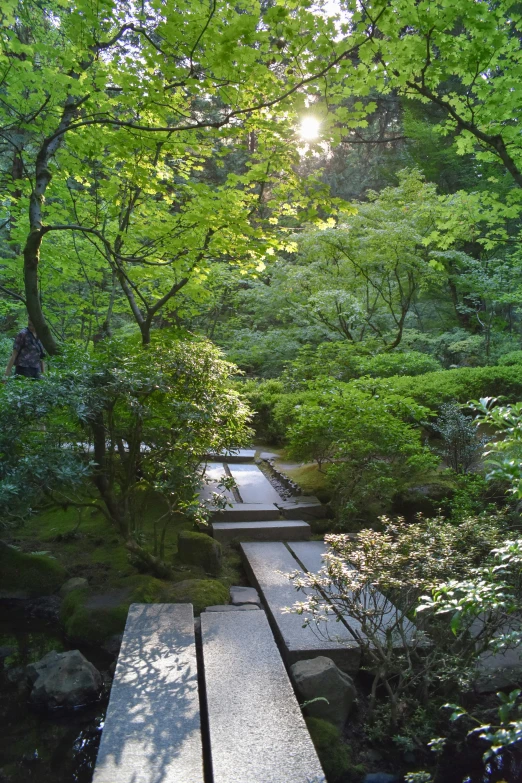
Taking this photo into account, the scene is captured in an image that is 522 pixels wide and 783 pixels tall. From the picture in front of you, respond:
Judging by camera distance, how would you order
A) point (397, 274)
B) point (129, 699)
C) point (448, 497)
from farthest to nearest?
point (397, 274)
point (448, 497)
point (129, 699)

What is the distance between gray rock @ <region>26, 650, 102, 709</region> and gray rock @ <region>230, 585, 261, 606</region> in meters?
1.10

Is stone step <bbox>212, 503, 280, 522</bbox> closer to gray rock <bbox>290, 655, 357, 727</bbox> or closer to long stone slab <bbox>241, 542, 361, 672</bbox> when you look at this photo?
long stone slab <bbox>241, 542, 361, 672</bbox>

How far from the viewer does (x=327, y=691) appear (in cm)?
288

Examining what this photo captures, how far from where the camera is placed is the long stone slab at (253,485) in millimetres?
6156

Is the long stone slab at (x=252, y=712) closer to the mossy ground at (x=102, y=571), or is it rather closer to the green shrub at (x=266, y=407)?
the mossy ground at (x=102, y=571)

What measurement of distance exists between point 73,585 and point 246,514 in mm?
1904

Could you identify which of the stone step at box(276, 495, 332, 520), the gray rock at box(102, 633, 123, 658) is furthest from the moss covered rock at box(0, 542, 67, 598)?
the stone step at box(276, 495, 332, 520)

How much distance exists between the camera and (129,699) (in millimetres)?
2643

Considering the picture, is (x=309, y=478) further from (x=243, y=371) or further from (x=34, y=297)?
(x=34, y=297)

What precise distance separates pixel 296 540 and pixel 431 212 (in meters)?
7.33

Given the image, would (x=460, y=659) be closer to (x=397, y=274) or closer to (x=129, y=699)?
(x=129, y=699)

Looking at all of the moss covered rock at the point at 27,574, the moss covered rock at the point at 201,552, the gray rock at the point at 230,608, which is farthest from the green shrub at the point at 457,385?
the moss covered rock at the point at 27,574

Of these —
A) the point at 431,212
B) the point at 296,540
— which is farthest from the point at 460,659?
the point at 431,212

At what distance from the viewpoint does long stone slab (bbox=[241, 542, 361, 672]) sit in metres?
3.21
